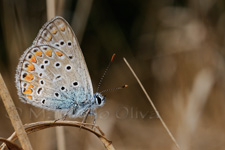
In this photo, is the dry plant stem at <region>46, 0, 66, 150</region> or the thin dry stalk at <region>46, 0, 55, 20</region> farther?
the thin dry stalk at <region>46, 0, 55, 20</region>

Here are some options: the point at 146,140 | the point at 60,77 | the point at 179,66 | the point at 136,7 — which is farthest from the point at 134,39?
the point at 60,77

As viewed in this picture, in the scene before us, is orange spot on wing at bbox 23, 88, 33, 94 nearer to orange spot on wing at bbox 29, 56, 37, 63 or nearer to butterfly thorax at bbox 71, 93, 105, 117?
orange spot on wing at bbox 29, 56, 37, 63

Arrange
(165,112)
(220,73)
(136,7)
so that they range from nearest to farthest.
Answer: (220,73), (165,112), (136,7)

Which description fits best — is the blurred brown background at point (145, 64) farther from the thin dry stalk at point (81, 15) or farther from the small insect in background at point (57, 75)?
the small insect in background at point (57, 75)

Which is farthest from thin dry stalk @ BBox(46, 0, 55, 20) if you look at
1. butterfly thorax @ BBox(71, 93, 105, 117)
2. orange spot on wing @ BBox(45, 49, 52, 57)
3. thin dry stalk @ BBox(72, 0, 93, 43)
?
thin dry stalk @ BBox(72, 0, 93, 43)

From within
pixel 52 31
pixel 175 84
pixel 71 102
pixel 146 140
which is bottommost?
pixel 146 140

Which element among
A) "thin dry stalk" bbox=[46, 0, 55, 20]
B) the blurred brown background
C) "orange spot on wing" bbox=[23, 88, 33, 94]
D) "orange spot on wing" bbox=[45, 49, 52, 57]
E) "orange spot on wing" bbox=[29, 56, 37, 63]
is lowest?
the blurred brown background

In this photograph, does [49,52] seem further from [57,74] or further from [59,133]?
[59,133]

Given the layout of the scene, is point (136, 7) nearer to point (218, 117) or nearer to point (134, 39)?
point (134, 39)
